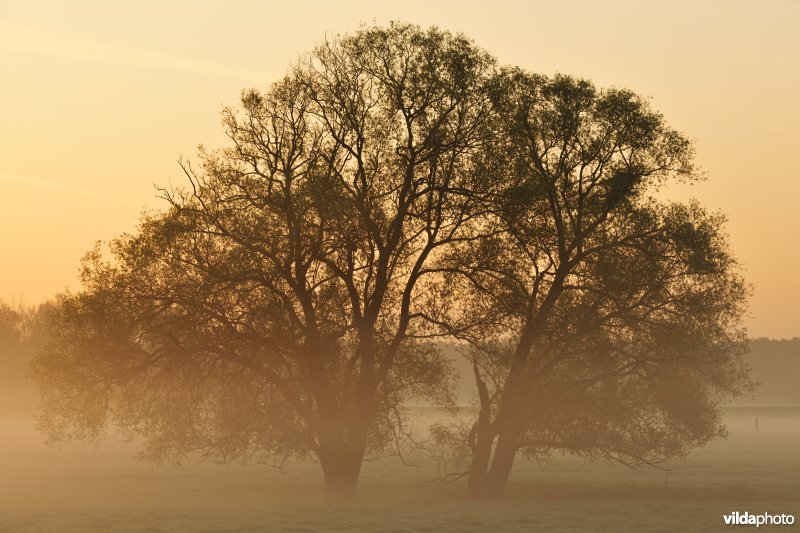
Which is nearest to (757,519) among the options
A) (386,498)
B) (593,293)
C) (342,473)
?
(593,293)

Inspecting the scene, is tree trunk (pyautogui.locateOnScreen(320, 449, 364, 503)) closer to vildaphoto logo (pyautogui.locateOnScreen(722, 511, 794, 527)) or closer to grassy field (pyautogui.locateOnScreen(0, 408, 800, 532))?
grassy field (pyautogui.locateOnScreen(0, 408, 800, 532))

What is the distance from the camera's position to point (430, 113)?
143ft

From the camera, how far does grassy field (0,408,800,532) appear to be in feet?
127

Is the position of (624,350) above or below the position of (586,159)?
below

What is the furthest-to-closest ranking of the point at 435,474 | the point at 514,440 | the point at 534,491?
1. the point at 435,474
2. the point at 534,491
3. the point at 514,440

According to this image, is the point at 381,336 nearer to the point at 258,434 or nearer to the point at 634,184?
the point at 258,434

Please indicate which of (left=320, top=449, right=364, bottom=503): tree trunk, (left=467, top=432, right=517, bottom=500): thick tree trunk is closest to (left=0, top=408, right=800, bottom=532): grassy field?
(left=320, top=449, right=364, bottom=503): tree trunk

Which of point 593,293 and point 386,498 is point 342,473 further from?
point 593,293

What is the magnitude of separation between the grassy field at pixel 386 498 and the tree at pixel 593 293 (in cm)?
363

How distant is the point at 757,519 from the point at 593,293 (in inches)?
423

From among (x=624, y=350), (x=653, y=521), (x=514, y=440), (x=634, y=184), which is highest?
(x=634, y=184)

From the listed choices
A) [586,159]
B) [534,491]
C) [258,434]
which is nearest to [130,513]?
[258,434]

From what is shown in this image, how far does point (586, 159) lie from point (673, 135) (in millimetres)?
3611

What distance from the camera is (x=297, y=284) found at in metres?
42.7
